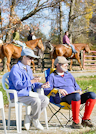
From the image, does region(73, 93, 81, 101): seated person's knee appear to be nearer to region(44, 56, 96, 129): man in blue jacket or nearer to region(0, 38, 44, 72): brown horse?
region(44, 56, 96, 129): man in blue jacket

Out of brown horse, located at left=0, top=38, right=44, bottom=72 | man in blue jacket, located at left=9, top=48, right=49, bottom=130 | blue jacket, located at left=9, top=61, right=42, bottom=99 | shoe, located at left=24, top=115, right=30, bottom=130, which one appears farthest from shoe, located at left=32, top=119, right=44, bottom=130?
brown horse, located at left=0, top=38, right=44, bottom=72

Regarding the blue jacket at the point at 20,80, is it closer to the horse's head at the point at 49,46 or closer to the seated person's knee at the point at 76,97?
the seated person's knee at the point at 76,97

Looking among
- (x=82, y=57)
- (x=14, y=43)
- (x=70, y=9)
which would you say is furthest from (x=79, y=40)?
(x=14, y=43)

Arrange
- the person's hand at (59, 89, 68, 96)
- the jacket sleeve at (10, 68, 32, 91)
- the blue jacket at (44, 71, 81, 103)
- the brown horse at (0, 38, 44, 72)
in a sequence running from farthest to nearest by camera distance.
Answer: the brown horse at (0, 38, 44, 72)
the blue jacket at (44, 71, 81, 103)
the person's hand at (59, 89, 68, 96)
the jacket sleeve at (10, 68, 32, 91)

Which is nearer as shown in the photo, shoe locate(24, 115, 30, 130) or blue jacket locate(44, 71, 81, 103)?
shoe locate(24, 115, 30, 130)

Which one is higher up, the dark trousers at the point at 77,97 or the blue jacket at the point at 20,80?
the blue jacket at the point at 20,80

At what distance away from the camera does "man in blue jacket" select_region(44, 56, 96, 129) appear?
13.4 ft

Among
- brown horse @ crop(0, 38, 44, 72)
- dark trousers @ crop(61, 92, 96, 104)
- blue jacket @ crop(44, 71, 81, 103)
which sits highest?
brown horse @ crop(0, 38, 44, 72)

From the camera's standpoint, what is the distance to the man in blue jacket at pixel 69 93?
409 centimetres

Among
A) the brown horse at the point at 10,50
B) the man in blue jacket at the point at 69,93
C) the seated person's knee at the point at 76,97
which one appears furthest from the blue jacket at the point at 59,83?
the brown horse at the point at 10,50

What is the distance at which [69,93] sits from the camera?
15.1 feet

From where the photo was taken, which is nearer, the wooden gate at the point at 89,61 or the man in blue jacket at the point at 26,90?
the man in blue jacket at the point at 26,90

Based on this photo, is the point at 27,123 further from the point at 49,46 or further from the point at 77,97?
the point at 49,46

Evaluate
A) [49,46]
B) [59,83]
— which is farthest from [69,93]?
[49,46]
